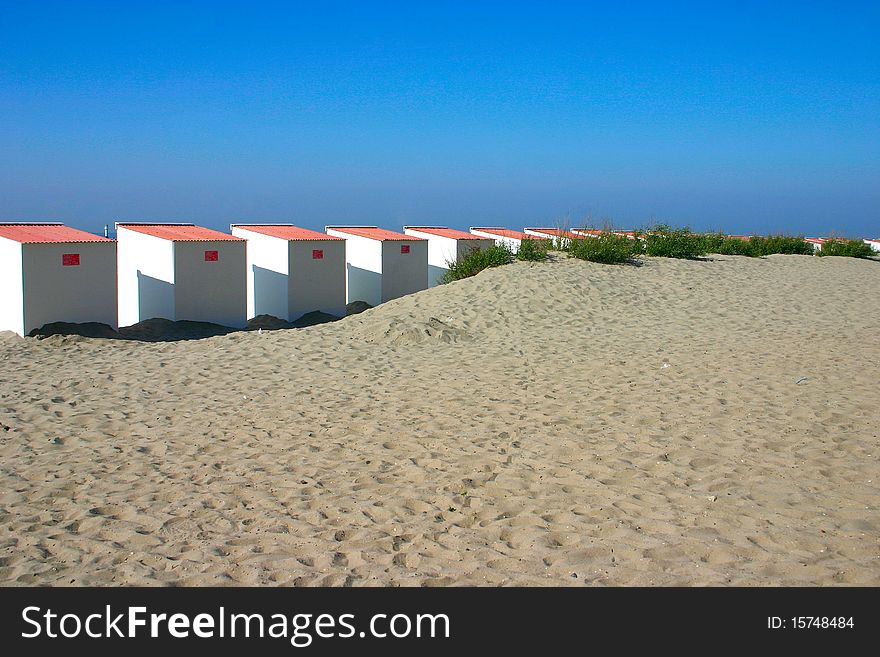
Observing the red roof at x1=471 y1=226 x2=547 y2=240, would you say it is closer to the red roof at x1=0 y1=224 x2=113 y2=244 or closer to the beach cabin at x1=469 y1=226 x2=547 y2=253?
the beach cabin at x1=469 y1=226 x2=547 y2=253

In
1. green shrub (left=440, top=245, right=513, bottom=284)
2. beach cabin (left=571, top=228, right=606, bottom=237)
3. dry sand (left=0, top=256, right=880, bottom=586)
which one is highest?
beach cabin (left=571, top=228, right=606, bottom=237)

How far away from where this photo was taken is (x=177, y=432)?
22.0ft

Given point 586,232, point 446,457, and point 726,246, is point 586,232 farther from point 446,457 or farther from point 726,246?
point 446,457

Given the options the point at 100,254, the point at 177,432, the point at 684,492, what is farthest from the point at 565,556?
the point at 100,254

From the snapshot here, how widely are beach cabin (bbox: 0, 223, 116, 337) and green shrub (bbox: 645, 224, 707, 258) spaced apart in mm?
11644

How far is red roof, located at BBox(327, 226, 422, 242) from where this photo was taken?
16686 millimetres

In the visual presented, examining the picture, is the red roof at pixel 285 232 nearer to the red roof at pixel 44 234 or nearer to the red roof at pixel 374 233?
the red roof at pixel 374 233

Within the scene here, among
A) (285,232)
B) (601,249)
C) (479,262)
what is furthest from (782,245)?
(285,232)

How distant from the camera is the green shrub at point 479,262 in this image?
1591 cm

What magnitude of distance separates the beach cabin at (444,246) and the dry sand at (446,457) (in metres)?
6.51

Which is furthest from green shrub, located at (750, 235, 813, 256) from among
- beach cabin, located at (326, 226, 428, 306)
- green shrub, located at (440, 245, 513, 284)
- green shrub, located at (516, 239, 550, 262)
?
beach cabin, located at (326, 226, 428, 306)

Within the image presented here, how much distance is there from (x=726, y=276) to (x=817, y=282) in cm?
193

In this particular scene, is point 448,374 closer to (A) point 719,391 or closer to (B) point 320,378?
(B) point 320,378

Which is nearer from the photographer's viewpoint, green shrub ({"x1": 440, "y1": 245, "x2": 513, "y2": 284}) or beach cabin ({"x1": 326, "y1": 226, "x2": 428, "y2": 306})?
green shrub ({"x1": 440, "y1": 245, "x2": 513, "y2": 284})
